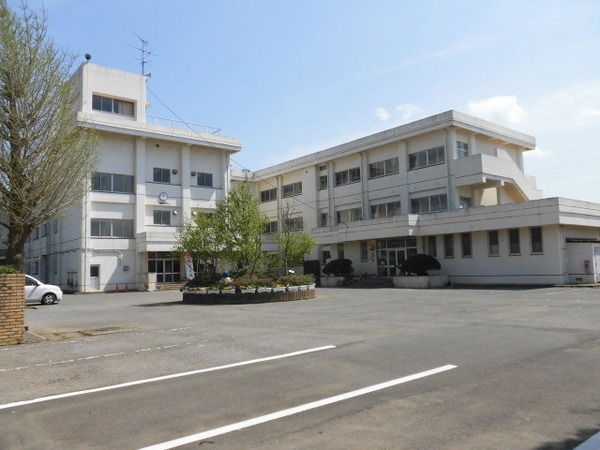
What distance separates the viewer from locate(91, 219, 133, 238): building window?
125ft

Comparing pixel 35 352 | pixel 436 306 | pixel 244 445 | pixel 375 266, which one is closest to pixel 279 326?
pixel 35 352

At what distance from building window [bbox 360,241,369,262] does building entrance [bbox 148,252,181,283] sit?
49.8 feet

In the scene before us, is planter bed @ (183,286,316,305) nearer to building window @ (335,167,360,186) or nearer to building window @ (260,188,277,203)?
building window @ (335,167,360,186)

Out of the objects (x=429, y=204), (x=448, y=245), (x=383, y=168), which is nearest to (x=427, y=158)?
(x=429, y=204)

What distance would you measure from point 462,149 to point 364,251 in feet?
36.5

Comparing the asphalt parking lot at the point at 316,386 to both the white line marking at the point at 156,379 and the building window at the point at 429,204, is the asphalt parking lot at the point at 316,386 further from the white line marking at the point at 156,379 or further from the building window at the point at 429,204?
the building window at the point at 429,204

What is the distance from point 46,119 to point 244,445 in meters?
11.0

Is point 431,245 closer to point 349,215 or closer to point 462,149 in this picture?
point 462,149

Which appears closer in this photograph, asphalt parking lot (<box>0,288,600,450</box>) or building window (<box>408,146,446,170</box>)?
asphalt parking lot (<box>0,288,600,450</box>)

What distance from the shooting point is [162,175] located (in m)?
41.8

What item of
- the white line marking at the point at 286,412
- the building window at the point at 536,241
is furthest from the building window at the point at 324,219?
the white line marking at the point at 286,412

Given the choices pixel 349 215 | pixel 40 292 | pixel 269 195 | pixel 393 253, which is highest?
pixel 269 195

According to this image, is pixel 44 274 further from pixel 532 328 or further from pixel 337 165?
pixel 532 328

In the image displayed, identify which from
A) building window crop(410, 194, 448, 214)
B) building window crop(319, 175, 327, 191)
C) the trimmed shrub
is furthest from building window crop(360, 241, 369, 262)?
building window crop(319, 175, 327, 191)
